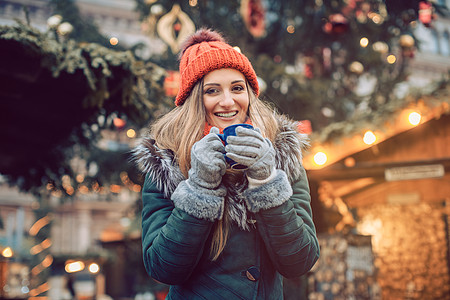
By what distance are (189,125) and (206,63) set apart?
300 mm

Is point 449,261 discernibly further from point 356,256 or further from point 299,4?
point 299,4

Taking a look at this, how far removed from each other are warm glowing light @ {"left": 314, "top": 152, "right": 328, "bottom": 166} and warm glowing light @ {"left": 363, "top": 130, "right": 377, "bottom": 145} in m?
0.56

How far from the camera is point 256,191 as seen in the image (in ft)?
5.30

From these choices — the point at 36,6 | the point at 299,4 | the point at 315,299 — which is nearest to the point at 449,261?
the point at 315,299

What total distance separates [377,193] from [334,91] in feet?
7.78

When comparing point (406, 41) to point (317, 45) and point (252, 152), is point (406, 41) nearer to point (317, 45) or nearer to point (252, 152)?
point (317, 45)

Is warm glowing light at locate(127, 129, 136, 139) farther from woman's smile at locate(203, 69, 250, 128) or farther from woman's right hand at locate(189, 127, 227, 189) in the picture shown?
woman's right hand at locate(189, 127, 227, 189)

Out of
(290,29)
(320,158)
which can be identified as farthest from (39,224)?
(320,158)

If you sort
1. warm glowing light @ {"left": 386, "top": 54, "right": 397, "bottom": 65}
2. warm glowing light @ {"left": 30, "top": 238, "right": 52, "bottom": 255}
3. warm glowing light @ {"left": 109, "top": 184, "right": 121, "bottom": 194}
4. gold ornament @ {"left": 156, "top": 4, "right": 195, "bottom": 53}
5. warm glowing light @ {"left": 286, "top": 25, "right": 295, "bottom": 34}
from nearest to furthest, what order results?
gold ornament @ {"left": 156, "top": 4, "right": 195, "bottom": 53} < warm glowing light @ {"left": 386, "top": 54, "right": 397, "bottom": 65} < warm glowing light @ {"left": 286, "top": 25, "right": 295, "bottom": 34} < warm glowing light @ {"left": 109, "top": 184, "right": 121, "bottom": 194} < warm glowing light @ {"left": 30, "top": 238, "right": 52, "bottom": 255}

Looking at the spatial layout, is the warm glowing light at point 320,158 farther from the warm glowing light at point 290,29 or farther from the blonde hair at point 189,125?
the warm glowing light at point 290,29

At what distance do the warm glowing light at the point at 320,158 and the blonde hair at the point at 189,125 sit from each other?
3.82m

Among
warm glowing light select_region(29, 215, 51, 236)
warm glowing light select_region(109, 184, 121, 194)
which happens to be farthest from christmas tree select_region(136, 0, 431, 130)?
warm glowing light select_region(29, 215, 51, 236)

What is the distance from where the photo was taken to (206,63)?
1.99m

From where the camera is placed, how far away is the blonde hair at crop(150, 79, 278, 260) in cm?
188
